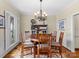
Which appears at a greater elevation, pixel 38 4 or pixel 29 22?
pixel 38 4

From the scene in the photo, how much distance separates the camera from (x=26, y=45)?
4957mm

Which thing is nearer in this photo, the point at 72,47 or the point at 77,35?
the point at 72,47

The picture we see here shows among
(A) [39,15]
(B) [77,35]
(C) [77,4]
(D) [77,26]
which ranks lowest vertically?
(B) [77,35]

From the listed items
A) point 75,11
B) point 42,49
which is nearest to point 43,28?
point 75,11

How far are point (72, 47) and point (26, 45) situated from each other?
2503 mm

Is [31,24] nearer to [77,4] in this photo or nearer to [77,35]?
[77,35]

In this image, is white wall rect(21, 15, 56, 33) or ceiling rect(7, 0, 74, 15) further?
white wall rect(21, 15, 56, 33)

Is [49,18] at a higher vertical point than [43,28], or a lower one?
higher

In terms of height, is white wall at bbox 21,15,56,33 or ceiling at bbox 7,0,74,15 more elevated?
ceiling at bbox 7,0,74,15

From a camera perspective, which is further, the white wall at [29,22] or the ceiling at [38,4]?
the white wall at [29,22]

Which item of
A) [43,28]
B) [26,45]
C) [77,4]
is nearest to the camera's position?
[26,45]

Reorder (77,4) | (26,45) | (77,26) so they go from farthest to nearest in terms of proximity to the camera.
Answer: (77,26) < (77,4) < (26,45)

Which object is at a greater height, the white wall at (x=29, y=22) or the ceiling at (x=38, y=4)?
the ceiling at (x=38, y=4)

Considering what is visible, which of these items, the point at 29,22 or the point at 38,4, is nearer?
the point at 38,4
